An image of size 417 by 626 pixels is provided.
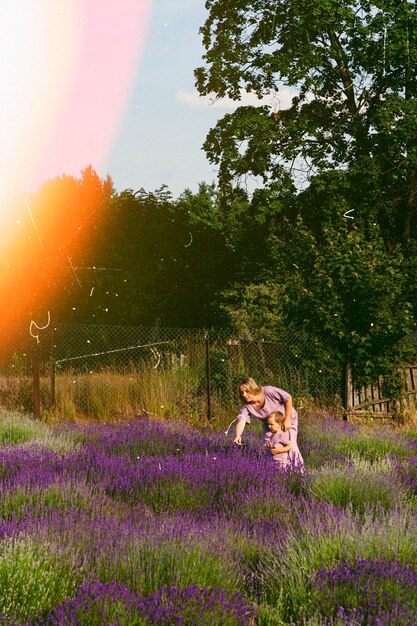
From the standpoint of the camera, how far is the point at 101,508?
625 centimetres

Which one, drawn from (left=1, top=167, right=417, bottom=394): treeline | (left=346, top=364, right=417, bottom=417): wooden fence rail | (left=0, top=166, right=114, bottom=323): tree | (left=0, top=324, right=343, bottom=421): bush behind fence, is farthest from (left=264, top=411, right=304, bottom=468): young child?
(left=0, top=166, right=114, bottom=323): tree

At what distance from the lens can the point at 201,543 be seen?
16.1 feet

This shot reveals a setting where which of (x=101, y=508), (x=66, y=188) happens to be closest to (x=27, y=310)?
(x=66, y=188)

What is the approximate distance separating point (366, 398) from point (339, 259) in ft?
9.06

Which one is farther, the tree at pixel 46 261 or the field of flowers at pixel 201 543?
the tree at pixel 46 261

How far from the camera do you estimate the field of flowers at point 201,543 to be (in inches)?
160

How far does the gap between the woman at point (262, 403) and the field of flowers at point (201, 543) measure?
0.44 metres

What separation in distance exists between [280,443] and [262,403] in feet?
1.51

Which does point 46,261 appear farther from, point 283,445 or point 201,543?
point 201,543

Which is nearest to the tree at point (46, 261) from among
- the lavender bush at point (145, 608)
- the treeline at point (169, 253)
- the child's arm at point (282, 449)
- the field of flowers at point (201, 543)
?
the treeline at point (169, 253)

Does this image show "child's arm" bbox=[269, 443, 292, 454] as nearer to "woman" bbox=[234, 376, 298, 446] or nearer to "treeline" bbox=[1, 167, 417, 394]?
"woman" bbox=[234, 376, 298, 446]

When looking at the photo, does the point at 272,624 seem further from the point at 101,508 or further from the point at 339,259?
the point at 339,259

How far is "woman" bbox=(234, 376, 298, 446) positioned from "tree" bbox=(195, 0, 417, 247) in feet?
52.7

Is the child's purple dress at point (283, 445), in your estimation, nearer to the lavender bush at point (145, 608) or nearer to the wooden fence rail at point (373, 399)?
the lavender bush at point (145, 608)
